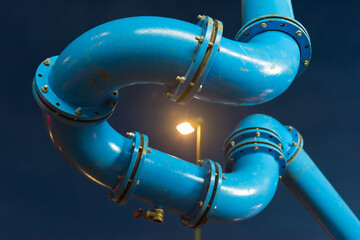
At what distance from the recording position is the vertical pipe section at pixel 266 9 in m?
2.82

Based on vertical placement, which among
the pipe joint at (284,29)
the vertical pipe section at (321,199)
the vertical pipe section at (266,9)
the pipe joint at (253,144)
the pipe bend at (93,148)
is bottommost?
the pipe bend at (93,148)

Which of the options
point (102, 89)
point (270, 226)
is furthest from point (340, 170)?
point (102, 89)

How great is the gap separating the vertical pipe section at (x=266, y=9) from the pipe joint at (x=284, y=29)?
6cm

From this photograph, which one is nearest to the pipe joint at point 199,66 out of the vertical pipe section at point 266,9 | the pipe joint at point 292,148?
the vertical pipe section at point 266,9

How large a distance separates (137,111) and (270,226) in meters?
4.10

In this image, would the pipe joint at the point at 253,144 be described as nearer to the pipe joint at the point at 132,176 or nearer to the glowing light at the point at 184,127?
the pipe joint at the point at 132,176

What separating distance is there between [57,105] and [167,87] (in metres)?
0.59

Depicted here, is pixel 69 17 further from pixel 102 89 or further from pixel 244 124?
pixel 102 89

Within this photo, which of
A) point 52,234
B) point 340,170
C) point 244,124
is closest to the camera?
point 244,124

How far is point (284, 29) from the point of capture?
8.93ft

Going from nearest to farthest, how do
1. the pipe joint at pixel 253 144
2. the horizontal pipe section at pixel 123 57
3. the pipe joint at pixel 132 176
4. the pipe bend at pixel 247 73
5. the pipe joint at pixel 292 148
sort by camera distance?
the horizontal pipe section at pixel 123 57, the pipe bend at pixel 247 73, the pipe joint at pixel 132 176, the pipe joint at pixel 253 144, the pipe joint at pixel 292 148

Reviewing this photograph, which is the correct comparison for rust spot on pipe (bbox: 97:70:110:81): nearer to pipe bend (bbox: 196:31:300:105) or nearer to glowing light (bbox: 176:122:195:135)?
pipe bend (bbox: 196:31:300:105)

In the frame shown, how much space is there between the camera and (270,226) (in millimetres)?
8961

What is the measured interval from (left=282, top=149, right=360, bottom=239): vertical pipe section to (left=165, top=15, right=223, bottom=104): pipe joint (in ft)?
5.14
